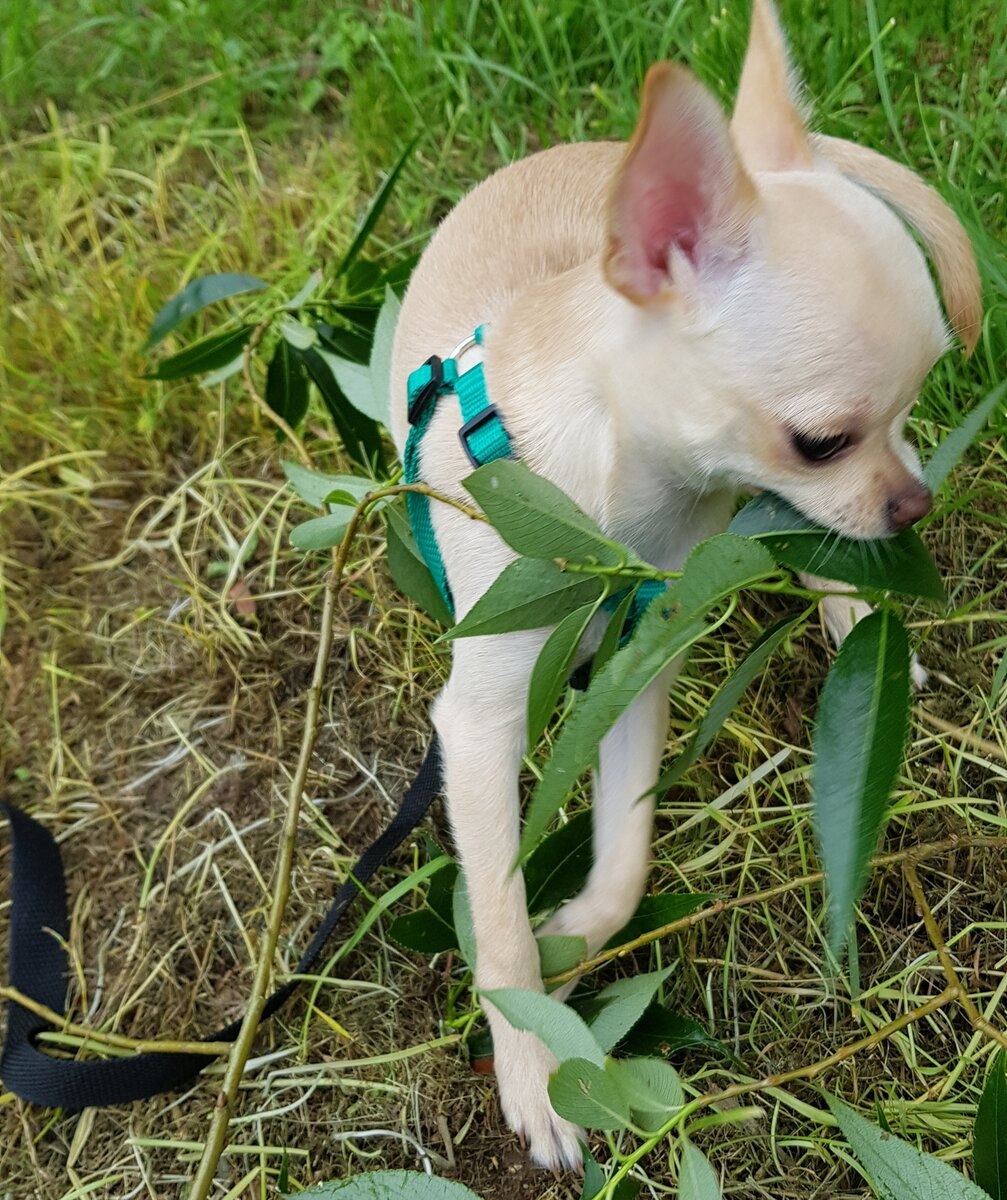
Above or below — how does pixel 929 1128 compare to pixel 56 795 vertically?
below

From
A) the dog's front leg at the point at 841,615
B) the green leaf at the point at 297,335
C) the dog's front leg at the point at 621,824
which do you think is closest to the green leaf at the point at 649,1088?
the dog's front leg at the point at 621,824

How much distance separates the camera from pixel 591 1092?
1.06 m

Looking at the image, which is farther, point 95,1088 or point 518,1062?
point 95,1088

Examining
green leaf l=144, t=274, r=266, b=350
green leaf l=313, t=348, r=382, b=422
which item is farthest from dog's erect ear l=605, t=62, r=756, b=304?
green leaf l=144, t=274, r=266, b=350

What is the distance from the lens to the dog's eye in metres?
1.15

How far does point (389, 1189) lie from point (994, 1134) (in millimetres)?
628

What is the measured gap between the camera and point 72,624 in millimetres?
2377

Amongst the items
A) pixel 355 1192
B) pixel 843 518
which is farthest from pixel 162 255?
pixel 355 1192

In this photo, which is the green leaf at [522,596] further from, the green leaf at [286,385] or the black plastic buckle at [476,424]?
the green leaf at [286,385]

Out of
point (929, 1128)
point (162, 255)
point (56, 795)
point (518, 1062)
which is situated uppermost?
point (162, 255)

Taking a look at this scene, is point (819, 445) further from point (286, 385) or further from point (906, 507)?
point (286, 385)

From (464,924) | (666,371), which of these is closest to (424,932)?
(464,924)

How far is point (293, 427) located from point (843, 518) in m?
1.31

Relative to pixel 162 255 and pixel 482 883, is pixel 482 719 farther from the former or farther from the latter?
pixel 162 255
